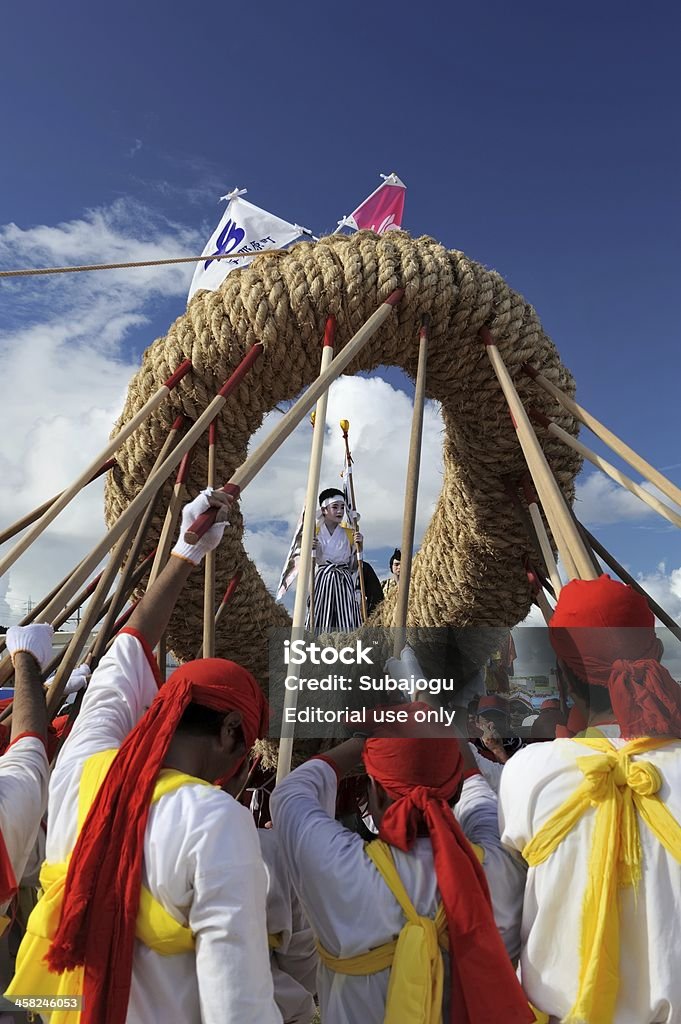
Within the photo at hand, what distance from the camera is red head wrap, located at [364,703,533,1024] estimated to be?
127cm

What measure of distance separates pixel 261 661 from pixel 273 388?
172 cm

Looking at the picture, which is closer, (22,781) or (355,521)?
(22,781)

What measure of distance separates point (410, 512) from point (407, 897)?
1.35m

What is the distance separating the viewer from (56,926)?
1200 mm

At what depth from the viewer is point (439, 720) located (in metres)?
1.60

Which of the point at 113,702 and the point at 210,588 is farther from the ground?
the point at 210,588

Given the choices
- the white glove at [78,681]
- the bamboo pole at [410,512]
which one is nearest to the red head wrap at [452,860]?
the bamboo pole at [410,512]

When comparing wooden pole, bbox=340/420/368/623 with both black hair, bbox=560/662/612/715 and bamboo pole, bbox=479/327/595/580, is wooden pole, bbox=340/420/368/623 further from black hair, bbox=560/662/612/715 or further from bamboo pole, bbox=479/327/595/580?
black hair, bbox=560/662/612/715

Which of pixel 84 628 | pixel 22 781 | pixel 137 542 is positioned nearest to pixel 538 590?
pixel 137 542

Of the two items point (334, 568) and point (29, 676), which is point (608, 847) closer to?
point (29, 676)

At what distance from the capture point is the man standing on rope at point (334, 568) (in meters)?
4.66

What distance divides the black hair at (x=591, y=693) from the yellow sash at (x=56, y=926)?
0.76m

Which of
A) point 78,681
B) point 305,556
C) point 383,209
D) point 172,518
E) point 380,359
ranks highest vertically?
point 383,209

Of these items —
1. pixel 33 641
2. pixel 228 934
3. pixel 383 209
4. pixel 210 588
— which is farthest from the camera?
pixel 383 209
